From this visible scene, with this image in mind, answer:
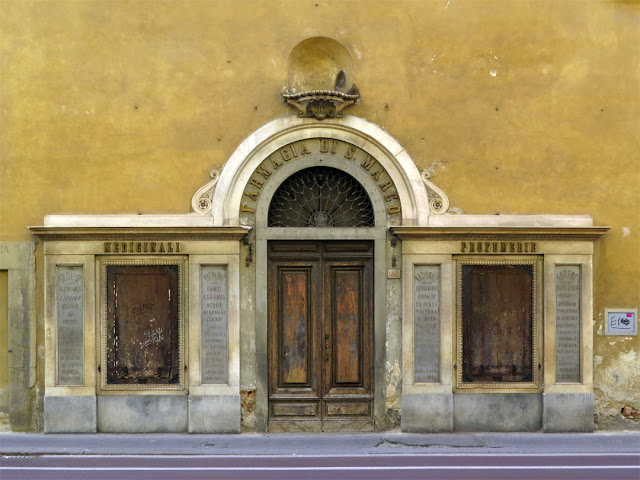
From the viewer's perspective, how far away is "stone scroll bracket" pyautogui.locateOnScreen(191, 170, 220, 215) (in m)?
11.5

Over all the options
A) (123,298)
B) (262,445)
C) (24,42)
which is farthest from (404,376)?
(24,42)

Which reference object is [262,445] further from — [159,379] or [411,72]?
[411,72]

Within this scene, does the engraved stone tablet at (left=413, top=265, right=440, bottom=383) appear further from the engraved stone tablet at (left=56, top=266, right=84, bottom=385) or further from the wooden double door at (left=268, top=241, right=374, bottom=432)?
the engraved stone tablet at (left=56, top=266, right=84, bottom=385)

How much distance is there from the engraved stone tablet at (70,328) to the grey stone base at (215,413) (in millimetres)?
1793

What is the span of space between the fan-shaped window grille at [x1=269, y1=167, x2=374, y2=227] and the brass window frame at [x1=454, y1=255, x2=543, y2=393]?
168cm

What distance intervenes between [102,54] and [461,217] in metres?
5.96

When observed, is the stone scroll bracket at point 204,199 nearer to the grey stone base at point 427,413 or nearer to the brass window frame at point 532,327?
the brass window frame at point 532,327

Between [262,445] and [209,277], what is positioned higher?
[209,277]

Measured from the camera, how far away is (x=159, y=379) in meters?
11.5

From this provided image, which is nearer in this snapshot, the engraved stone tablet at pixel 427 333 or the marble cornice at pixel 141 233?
the marble cornice at pixel 141 233

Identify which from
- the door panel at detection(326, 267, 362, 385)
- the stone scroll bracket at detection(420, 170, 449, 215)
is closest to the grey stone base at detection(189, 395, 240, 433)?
the door panel at detection(326, 267, 362, 385)

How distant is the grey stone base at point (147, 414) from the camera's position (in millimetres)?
11391

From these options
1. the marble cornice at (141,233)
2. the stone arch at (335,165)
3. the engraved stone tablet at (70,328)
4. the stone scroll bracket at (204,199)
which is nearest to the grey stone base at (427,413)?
the stone arch at (335,165)

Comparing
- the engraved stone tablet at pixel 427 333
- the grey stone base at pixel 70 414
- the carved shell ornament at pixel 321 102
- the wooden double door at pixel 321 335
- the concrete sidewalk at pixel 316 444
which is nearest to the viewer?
the concrete sidewalk at pixel 316 444
